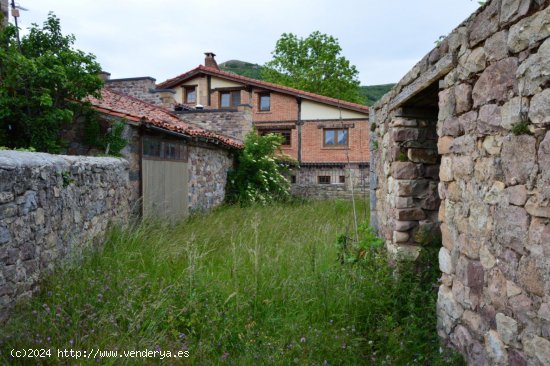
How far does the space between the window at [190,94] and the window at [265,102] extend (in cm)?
339

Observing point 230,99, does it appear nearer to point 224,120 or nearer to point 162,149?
point 224,120

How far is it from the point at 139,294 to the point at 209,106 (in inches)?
677

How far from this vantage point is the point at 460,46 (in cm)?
301

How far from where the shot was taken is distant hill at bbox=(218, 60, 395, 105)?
5828 cm

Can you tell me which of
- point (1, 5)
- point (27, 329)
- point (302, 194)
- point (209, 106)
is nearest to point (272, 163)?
point (302, 194)

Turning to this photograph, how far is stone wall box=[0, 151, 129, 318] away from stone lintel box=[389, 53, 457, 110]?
3655 mm

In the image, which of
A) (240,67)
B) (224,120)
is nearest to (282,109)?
(224,120)

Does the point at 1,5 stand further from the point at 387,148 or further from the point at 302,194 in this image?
the point at 302,194

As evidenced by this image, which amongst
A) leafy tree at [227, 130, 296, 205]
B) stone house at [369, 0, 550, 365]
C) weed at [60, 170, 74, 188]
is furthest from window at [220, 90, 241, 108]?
stone house at [369, 0, 550, 365]

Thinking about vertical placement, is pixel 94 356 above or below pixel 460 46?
below

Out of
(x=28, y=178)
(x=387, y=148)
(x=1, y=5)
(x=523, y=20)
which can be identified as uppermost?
(x=1, y=5)

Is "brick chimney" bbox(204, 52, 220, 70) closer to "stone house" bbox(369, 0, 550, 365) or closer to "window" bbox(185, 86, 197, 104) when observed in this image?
"window" bbox(185, 86, 197, 104)

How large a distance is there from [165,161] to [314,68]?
23.3 meters

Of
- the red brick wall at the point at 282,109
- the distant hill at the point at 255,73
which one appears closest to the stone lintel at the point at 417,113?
the red brick wall at the point at 282,109
